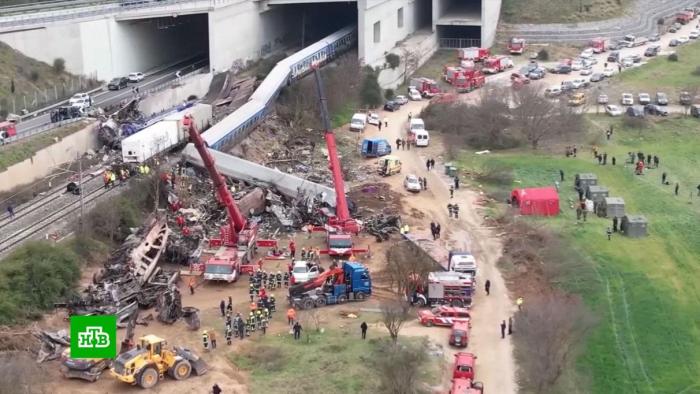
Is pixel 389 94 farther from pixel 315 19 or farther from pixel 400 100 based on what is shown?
pixel 315 19

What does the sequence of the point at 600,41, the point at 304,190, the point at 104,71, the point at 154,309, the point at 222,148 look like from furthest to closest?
1. the point at 600,41
2. the point at 104,71
3. the point at 222,148
4. the point at 304,190
5. the point at 154,309

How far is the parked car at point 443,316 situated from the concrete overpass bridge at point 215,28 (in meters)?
32.6

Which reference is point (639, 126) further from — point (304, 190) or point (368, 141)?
point (304, 190)

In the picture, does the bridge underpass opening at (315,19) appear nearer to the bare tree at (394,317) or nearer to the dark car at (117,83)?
the dark car at (117,83)

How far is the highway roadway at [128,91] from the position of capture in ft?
160

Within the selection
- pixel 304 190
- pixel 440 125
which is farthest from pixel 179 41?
pixel 304 190

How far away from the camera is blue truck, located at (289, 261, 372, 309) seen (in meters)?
34.8

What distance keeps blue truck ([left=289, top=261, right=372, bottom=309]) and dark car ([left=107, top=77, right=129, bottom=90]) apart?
28.1m

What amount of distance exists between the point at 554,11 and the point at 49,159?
192ft

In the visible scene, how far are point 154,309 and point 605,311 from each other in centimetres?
1592

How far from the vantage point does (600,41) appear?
84.7 meters

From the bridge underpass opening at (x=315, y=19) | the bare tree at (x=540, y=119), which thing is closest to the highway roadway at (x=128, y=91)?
the bridge underpass opening at (x=315, y=19)

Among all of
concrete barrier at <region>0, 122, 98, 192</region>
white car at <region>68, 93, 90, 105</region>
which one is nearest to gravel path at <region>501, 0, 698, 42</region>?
white car at <region>68, 93, 90, 105</region>

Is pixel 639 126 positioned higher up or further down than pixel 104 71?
further down
